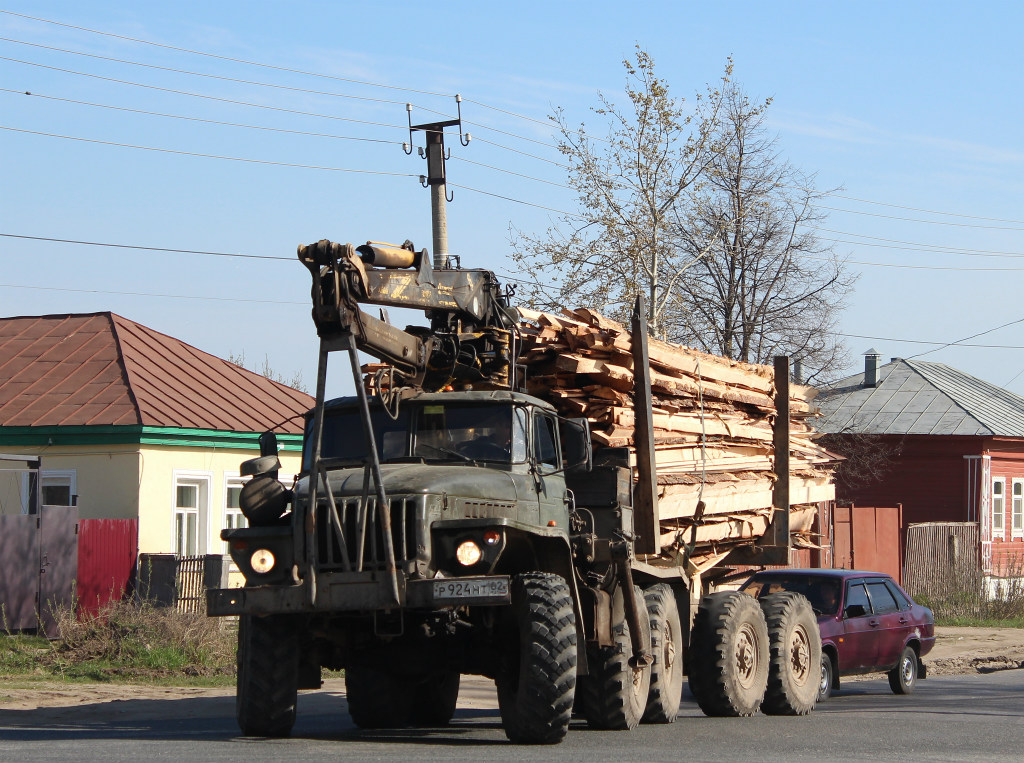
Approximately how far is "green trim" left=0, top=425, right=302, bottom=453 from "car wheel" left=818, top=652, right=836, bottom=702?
950cm

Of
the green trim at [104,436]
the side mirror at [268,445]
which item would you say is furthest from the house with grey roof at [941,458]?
the side mirror at [268,445]

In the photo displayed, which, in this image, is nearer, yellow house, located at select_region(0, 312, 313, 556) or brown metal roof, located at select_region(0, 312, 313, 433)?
yellow house, located at select_region(0, 312, 313, 556)

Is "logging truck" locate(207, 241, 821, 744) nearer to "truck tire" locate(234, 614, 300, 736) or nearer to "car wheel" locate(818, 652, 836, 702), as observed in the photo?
"truck tire" locate(234, 614, 300, 736)

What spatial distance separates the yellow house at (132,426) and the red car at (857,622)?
29.6 ft

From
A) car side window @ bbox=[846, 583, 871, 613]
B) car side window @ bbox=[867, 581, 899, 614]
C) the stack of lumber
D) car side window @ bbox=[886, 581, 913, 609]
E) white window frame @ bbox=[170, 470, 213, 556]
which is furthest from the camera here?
white window frame @ bbox=[170, 470, 213, 556]

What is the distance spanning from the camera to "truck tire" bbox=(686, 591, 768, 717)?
1219cm

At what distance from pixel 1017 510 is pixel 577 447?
30.8 m

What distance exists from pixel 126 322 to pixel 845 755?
1849cm

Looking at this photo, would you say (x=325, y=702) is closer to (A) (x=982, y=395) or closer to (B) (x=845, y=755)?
(B) (x=845, y=755)

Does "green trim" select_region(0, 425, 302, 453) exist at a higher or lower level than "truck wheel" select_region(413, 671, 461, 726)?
higher

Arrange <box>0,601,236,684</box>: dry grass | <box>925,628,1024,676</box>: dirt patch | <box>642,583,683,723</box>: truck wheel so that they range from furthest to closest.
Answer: <box>925,628,1024,676</box>: dirt patch, <box>0,601,236,684</box>: dry grass, <box>642,583,683,723</box>: truck wheel

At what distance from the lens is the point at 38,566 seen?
1870 cm

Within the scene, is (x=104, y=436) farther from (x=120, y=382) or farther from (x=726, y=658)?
(x=726, y=658)

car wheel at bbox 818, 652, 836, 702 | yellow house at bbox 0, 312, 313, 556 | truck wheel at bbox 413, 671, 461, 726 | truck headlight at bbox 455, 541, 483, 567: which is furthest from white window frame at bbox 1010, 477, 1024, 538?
truck headlight at bbox 455, 541, 483, 567
